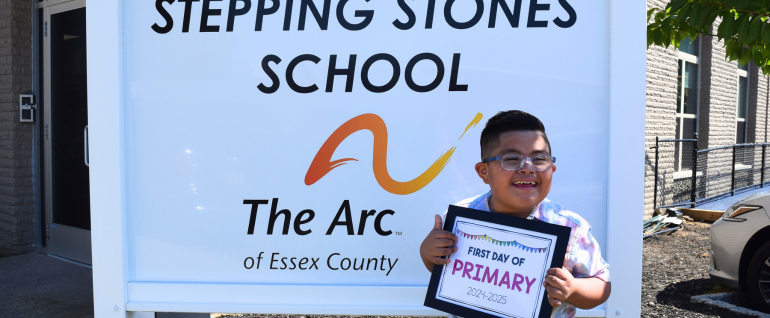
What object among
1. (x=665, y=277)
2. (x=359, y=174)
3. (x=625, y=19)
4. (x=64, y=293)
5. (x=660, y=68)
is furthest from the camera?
(x=660, y=68)

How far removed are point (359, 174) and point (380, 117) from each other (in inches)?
8.9

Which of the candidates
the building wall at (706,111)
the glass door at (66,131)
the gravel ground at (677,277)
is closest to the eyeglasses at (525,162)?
the gravel ground at (677,277)

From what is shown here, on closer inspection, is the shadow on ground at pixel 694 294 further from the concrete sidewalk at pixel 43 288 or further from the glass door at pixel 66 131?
the glass door at pixel 66 131

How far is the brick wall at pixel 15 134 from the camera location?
5.25 m

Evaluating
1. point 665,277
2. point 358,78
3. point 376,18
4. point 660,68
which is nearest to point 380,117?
point 358,78

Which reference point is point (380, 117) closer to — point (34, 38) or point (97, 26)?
point (97, 26)

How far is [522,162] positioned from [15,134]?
574cm

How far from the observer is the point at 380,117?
6.17ft

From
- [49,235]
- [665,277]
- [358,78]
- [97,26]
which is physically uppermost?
[97,26]

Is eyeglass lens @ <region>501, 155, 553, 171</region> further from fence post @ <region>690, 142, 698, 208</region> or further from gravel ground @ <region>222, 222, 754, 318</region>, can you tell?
fence post @ <region>690, 142, 698, 208</region>

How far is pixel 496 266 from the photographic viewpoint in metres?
1.54

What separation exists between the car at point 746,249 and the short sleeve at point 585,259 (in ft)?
11.9

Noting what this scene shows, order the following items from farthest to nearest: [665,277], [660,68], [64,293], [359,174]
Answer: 1. [660,68]
2. [665,277]
3. [64,293]
4. [359,174]

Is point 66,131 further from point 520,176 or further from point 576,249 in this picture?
point 576,249
